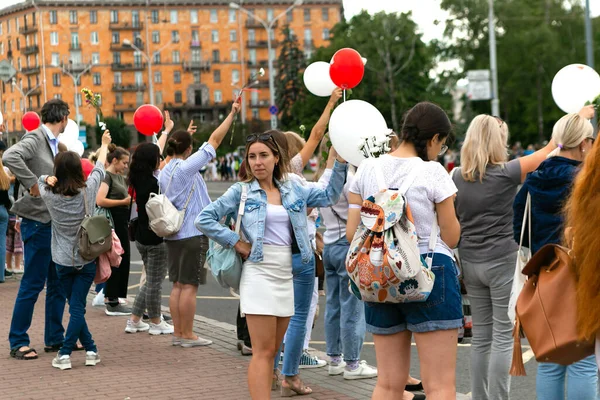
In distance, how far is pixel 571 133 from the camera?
532 cm

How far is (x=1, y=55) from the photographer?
140250mm

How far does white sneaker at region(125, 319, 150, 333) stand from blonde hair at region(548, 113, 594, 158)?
5.52 m

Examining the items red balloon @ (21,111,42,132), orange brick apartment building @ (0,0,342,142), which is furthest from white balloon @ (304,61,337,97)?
orange brick apartment building @ (0,0,342,142)

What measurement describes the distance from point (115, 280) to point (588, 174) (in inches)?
317

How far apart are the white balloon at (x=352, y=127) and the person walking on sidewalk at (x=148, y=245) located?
3.44 m

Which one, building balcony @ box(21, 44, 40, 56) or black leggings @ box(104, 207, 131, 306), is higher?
building balcony @ box(21, 44, 40, 56)

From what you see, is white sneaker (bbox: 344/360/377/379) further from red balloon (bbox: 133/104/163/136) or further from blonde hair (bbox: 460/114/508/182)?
red balloon (bbox: 133/104/163/136)

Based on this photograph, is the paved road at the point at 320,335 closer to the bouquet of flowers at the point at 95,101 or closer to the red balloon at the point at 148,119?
the red balloon at the point at 148,119

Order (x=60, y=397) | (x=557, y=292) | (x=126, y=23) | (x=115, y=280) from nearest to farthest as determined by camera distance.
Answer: (x=557, y=292), (x=60, y=397), (x=115, y=280), (x=126, y=23)

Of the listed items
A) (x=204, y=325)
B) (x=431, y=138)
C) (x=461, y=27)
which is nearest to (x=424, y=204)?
(x=431, y=138)

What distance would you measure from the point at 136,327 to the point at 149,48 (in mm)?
124237

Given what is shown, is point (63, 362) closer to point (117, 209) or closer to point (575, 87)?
point (117, 209)

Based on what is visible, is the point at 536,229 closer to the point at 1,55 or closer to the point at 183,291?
the point at 183,291

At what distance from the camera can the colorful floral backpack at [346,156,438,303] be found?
4.60 m
